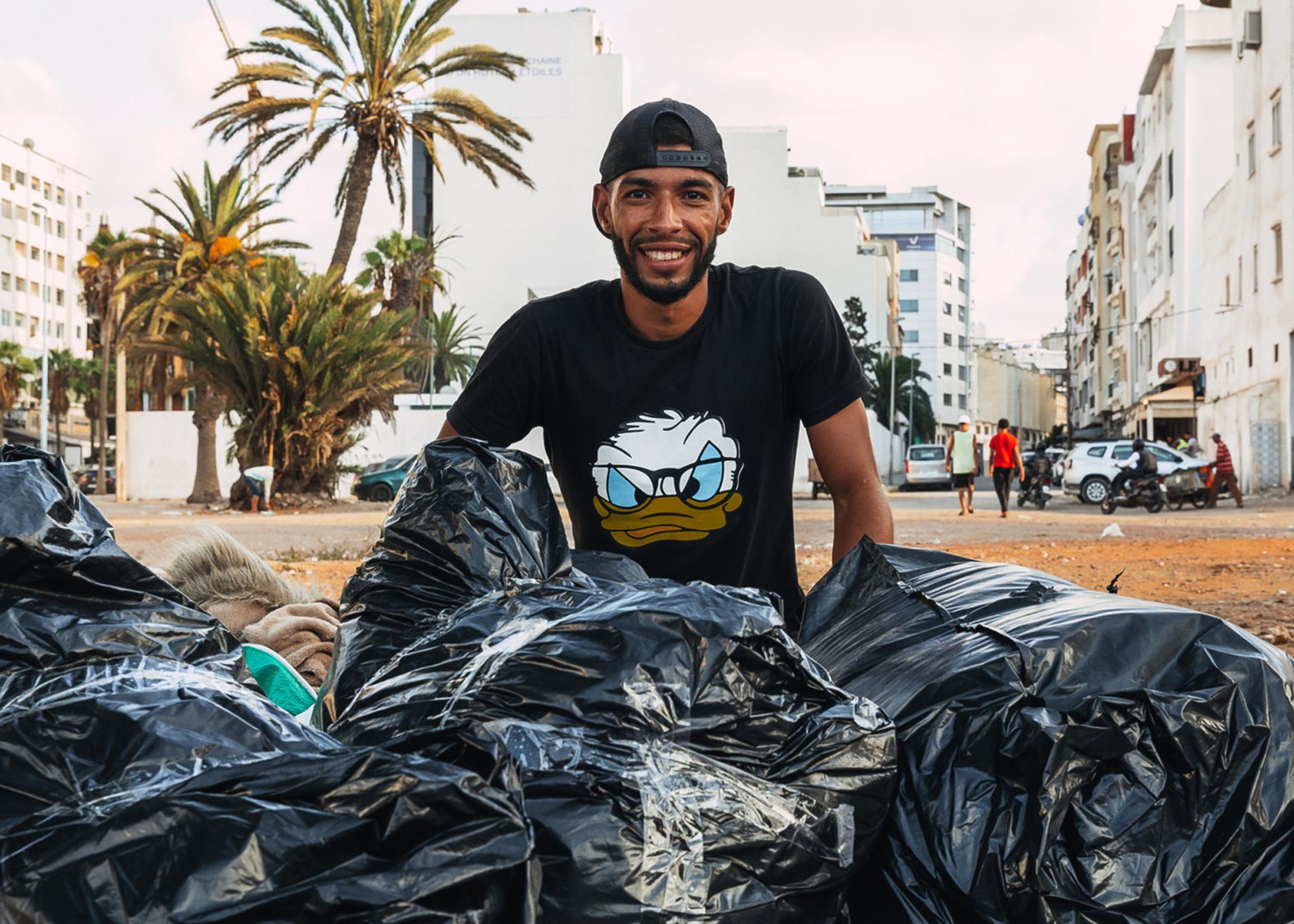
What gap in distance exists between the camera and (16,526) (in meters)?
1.48

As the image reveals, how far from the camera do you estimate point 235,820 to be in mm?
989

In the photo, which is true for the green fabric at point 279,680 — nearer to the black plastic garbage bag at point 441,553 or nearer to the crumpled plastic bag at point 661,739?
the black plastic garbage bag at point 441,553

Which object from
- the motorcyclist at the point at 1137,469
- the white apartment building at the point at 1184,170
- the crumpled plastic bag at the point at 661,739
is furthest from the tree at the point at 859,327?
the crumpled plastic bag at the point at 661,739

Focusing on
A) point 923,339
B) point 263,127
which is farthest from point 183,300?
point 923,339

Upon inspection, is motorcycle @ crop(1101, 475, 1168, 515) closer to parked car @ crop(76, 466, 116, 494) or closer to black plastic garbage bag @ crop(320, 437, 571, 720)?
black plastic garbage bag @ crop(320, 437, 571, 720)

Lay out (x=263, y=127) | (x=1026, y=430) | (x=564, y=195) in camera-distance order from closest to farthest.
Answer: (x=263, y=127)
(x=564, y=195)
(x=1026, y=430)

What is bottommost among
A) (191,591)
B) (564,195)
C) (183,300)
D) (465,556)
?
(191,591)

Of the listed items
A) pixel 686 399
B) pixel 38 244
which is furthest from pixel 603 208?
pixel 38 244

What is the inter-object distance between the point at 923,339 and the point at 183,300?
268ft

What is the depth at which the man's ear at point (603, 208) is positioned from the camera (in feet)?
8.59

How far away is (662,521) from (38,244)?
274 ft

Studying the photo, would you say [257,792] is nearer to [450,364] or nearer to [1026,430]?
[450,364]

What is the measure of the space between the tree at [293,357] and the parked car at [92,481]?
76.3ft

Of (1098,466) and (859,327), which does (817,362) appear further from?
(859,327)
